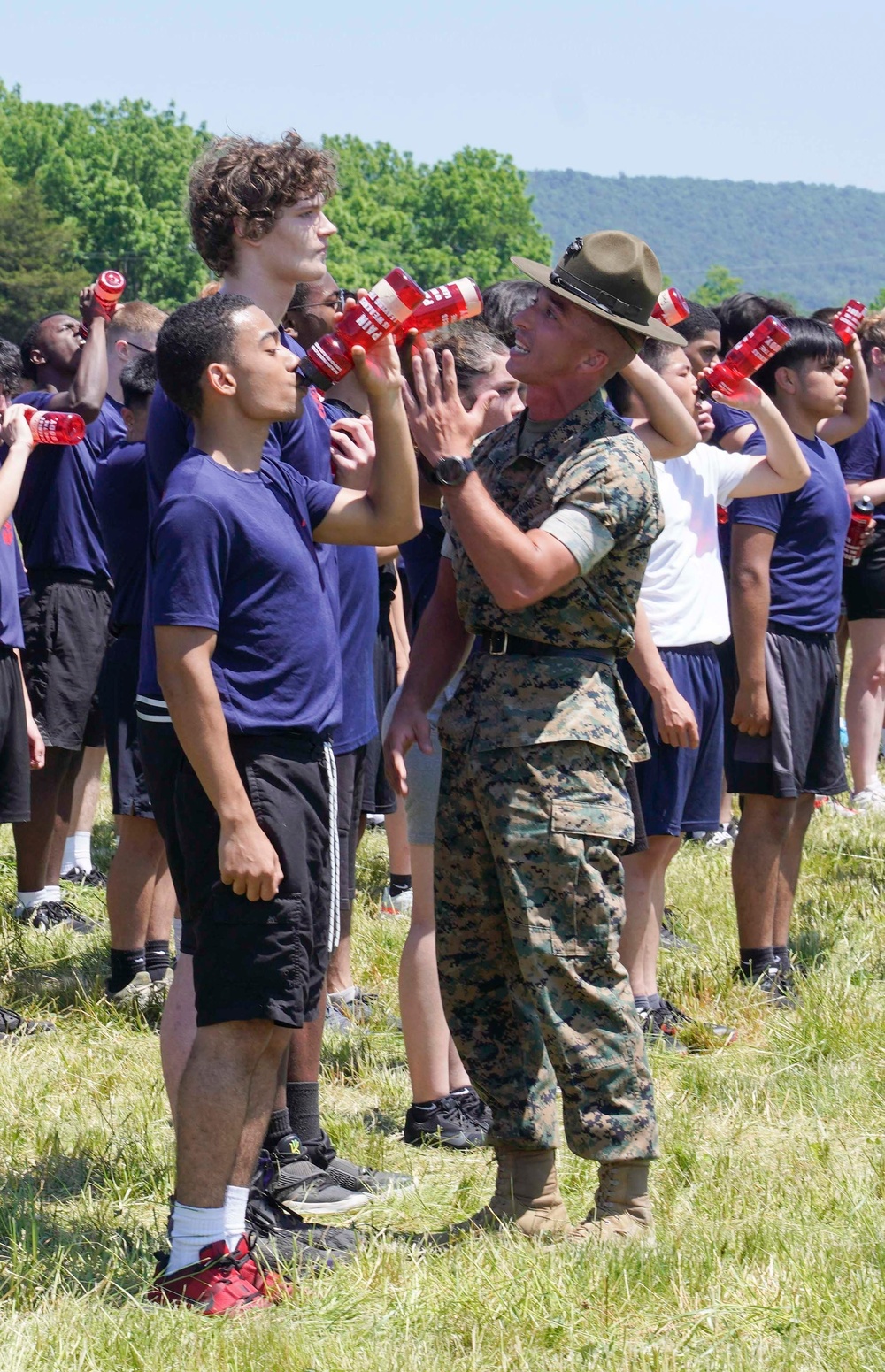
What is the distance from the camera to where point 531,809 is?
3.29 m

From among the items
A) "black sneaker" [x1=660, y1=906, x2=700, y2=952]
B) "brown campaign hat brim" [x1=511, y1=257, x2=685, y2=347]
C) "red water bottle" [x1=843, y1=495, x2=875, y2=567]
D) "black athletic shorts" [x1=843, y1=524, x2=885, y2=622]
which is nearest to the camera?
"brown campaign hat brim" [x1=511, y1=257, x2=685, y2=347]

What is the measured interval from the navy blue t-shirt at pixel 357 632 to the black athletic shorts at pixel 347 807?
82 millimetres

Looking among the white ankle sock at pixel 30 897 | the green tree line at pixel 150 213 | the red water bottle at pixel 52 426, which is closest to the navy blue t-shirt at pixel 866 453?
the red water bottle at pixel 52 426

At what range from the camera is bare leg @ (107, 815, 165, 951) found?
17.8ft

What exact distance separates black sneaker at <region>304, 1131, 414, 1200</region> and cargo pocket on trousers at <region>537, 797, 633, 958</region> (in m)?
1.01

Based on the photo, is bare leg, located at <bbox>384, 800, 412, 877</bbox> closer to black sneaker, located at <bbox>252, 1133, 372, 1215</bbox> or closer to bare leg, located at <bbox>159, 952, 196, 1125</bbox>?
black sneaker, located at <bbox>252, 1133, 372, 1215</bbox>

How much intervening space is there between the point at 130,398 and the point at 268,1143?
269cm

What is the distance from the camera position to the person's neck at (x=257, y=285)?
3.75 meters

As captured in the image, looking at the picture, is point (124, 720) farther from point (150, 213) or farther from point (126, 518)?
point (150, 213)

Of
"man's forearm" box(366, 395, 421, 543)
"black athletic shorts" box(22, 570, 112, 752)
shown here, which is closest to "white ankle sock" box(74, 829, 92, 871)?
"black athletic shorts" box(22, 570, 112, 752)

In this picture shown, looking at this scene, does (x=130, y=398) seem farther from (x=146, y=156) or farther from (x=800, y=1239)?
(x=146, y=156)

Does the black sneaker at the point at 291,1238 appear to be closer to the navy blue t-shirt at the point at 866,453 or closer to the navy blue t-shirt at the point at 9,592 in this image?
the navy blue t-shirt at the point at 9,592

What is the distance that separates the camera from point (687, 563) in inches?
200

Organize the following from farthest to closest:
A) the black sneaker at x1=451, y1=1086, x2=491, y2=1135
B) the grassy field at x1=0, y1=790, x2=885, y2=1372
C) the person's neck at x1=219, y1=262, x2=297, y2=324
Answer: the black sneaker at x1=451, y1=1086, x2=491, y2=1135 → the person's neck at x1=219, y1=262, x2=297, y2=324 → the grassy field at x1=0, y1=790, x2=885, y2=1372
